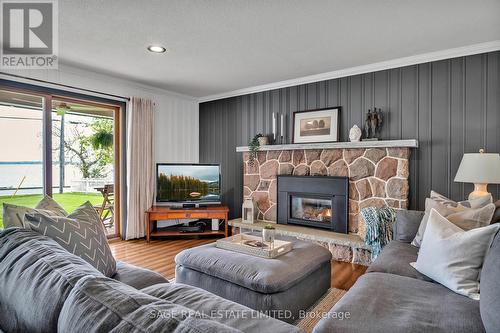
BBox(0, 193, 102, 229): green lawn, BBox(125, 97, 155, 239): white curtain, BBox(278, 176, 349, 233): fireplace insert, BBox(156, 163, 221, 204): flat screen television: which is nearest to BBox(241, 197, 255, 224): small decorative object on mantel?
BBox(278, 176, 349, 233): fireplace insert

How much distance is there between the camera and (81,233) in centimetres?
161

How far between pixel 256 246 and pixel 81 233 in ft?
4.18

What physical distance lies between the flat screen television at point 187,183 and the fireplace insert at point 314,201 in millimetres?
1154

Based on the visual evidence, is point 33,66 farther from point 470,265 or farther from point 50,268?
point 470,265

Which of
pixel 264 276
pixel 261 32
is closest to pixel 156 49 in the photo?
pixel 261 32

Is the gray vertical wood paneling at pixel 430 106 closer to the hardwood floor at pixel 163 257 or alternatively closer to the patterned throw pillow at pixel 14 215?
the hardwood floor at pixel 163 257

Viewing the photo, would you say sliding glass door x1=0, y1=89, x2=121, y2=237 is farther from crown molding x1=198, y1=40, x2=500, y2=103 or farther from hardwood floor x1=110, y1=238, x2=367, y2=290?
crown molding x1=198, y1=40, x2=500, y2=103

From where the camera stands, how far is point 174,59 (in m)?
3.49

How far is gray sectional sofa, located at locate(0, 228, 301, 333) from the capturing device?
0.62 m

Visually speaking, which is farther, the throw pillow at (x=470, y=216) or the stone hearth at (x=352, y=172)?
the stone hearth at (x=352, y=172)

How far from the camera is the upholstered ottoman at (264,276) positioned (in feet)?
6.26

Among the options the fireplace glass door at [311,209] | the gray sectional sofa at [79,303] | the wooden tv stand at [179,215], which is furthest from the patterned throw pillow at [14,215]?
the fireplace glass door at [311,209]

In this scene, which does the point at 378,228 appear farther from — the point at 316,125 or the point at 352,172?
the point at 316,125

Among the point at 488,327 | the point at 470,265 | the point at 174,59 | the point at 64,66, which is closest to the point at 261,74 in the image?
the point at 174,59
